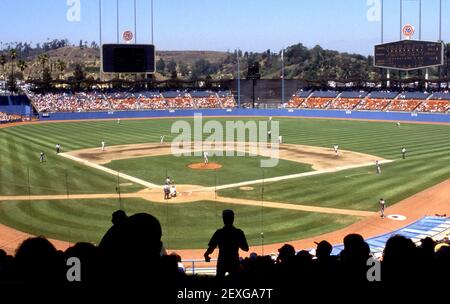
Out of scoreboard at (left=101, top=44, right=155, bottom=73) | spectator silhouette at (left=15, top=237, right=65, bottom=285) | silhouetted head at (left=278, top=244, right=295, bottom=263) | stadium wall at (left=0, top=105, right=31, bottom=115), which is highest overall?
scoreboard at (left=101, top=44, right=155, bottom=73)

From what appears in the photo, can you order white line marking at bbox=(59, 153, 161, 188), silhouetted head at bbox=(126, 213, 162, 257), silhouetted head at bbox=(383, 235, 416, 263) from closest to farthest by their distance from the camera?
silhouetted head at bbox=(126, 213, 162, 257) → silhouetted head at bbox=(383, 235, 416, 263) → white line marking at bbox=(59, 153, 161, 188)

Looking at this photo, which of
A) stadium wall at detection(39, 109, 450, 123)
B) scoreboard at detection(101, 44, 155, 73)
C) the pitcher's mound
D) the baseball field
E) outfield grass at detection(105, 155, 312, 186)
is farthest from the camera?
stadium wall at detection(39, 109, 450, 123)

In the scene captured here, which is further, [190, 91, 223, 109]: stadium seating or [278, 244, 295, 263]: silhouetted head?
[190, 91, 223, 109]: stadium seating

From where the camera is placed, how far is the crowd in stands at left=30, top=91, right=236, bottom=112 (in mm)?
92312

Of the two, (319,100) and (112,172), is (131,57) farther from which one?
(319,100)

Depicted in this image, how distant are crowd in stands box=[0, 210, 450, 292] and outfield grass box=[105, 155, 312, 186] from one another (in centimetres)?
2540

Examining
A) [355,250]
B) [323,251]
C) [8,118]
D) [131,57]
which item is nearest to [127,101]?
[8,118]

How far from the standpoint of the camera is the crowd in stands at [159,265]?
4254 mm

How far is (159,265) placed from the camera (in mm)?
4457

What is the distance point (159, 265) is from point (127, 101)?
96.2 metres

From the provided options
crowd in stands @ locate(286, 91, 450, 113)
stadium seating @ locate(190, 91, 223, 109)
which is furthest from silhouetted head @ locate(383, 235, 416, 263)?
stadium seating @ locate(190, 91, 223, 109)

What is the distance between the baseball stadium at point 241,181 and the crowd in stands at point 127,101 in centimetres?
249

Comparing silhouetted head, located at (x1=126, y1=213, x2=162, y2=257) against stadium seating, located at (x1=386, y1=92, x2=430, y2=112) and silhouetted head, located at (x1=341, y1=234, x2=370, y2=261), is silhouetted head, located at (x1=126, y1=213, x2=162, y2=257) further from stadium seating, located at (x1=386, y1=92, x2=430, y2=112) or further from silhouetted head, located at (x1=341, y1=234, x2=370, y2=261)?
stadium seating, located at (x1=386, y1=92, x2=430, y2=112)

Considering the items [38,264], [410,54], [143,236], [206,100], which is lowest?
[38,264]
